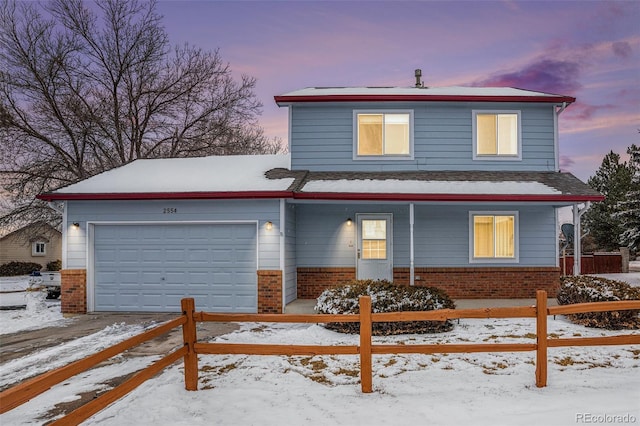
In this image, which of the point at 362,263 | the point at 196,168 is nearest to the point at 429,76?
the point at 362,263

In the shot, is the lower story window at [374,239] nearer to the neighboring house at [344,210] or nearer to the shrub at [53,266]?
the neighboring house at [344,210]

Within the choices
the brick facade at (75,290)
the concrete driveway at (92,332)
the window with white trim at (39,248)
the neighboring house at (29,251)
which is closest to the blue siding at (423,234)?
the concrete driveway at (92,332)

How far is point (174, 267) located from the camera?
11391mm

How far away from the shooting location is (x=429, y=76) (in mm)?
16094

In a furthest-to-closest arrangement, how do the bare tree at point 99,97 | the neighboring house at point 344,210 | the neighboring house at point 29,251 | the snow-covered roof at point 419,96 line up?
the neighboring house at point 29,251
the bare tree at point 99,97
the snow-covered roof at point 419,96
the neighboring house at point 344,210

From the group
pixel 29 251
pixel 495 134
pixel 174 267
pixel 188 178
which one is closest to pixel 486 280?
pixel 495 134

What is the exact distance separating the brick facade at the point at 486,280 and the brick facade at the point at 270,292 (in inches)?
80.9

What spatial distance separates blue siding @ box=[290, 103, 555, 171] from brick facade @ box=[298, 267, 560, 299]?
3.02m

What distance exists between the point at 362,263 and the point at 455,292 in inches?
109

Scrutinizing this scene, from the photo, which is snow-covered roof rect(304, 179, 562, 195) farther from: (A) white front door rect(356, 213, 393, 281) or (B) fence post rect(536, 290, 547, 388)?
(B) fence post rect(536, 290, 547, 388)

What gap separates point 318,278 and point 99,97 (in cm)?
1597

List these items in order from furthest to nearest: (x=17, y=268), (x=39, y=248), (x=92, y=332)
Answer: (x=39, y=248) → (x=17, y=268) → (x=92, y=332)

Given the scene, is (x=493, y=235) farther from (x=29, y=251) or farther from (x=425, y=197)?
(x=29, y=251)

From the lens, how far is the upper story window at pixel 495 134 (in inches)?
521
